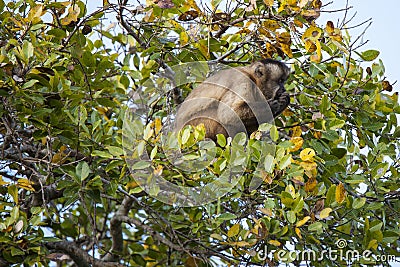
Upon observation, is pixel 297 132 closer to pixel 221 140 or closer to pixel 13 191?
pixel 221 140

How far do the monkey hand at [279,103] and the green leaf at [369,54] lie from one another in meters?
0.44

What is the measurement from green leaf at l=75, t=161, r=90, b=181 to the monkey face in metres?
0.80

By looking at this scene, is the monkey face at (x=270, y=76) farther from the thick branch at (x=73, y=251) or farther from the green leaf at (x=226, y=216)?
the thick branch at (x=73, y=251)

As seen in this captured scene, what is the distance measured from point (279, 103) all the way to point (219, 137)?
0.44 m

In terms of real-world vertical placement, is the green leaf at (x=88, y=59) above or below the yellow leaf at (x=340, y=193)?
above

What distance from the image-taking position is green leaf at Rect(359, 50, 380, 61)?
9.08ft

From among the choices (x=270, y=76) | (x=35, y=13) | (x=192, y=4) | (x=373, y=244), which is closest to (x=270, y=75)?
(x=270, y=76)

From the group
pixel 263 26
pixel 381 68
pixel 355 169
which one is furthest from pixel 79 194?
pixel 381 68

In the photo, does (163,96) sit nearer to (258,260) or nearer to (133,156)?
(133,156)

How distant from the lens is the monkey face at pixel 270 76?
8.60ft

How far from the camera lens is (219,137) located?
2.29m

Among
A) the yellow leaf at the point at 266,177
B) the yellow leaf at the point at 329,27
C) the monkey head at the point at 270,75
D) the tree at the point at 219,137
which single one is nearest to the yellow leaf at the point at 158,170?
the tree at the point at 219,137

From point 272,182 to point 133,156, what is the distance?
1.89 feet

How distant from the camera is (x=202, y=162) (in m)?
2.29
